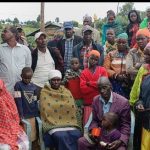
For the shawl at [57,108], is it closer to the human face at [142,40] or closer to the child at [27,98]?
the child at [27,98]

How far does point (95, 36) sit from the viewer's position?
8648 mm

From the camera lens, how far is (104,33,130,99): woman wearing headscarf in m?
6.71

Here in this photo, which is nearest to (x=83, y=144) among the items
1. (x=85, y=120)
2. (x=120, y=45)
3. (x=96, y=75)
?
(x=85, y=120)

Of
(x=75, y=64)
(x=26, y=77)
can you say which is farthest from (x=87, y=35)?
(x=26, y=77)

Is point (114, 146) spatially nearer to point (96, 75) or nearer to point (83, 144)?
point (83, 144)

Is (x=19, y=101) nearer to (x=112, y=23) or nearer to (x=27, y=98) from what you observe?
(x=27, y=98)

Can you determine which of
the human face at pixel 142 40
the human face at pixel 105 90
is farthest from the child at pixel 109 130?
the human face at pixel 142 40

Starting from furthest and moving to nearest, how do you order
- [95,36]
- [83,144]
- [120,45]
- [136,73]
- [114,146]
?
1. [95,36]
2. [120,45]
3. [136,73]
4. [83,144]
5. [114,146]

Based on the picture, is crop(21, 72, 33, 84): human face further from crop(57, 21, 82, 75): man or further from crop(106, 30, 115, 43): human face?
crop(106, 30, 115, 43): human face

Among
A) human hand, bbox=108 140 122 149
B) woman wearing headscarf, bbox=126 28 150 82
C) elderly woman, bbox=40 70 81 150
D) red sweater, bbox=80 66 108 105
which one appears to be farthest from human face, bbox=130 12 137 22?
human hand, bbox=108 140 122 149

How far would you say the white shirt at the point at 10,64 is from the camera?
21.6 feet

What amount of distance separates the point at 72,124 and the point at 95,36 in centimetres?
287

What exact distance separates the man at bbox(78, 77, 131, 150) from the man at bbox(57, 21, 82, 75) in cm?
165

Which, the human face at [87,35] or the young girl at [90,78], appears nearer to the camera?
the young girl at [90,78]
